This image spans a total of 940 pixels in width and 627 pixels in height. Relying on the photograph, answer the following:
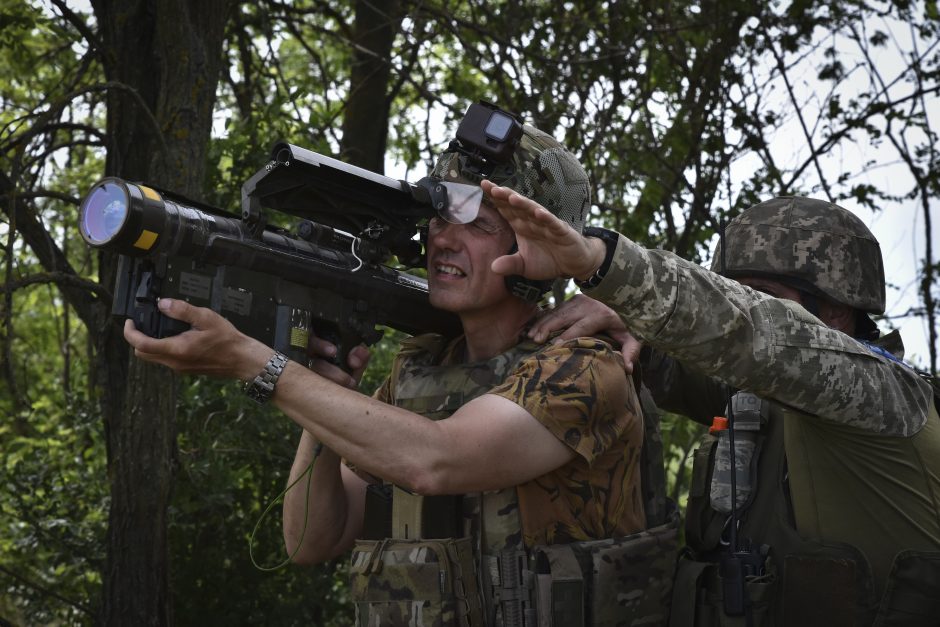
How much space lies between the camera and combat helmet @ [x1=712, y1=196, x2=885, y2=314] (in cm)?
326

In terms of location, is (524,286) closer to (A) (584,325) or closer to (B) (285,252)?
(A) (584,325)

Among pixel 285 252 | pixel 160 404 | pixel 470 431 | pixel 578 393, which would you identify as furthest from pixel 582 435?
pixel 160 404

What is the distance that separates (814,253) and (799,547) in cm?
93

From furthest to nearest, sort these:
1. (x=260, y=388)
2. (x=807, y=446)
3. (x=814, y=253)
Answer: (x=814, y=253)
(x=807, y=446)
(x=260, y=388)

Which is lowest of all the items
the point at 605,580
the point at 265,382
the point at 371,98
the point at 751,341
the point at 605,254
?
the point at 605,580

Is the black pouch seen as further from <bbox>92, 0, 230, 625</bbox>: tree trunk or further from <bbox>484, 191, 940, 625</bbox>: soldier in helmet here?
<bbox>92, 0, 230, 625</bbox>: tree trunk

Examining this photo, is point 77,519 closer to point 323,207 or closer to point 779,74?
point 323,207

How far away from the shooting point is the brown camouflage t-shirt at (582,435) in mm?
2627

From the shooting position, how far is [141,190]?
2398 mm

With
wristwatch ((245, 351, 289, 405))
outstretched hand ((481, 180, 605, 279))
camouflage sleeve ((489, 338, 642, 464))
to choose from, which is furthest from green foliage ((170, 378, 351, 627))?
outstretched hand ((481, 180, 605, 279))

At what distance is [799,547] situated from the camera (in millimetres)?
2898

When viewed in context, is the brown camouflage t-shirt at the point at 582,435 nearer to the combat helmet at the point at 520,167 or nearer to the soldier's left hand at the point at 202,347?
the combat helmet at the point at 520,167

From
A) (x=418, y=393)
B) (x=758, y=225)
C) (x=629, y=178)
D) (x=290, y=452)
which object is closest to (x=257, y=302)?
(x=418, y=393)

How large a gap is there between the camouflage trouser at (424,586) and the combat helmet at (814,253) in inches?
46.4
